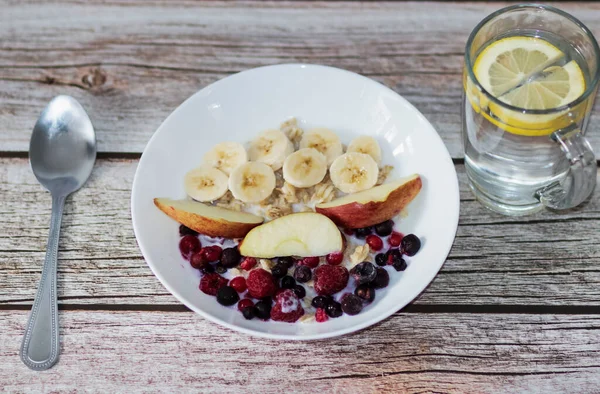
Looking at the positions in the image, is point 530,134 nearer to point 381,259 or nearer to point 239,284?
point 381,259

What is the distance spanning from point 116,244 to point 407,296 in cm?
58

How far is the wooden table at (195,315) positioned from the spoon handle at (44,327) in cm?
2

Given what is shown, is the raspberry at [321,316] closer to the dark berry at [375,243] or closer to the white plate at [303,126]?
the white plate at [303,126]

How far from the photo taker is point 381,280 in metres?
1.11

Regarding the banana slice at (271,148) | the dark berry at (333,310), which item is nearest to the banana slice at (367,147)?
the banana slice at (271,148)

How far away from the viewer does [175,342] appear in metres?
1.11

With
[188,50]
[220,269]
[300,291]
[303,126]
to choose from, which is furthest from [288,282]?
[188,50]

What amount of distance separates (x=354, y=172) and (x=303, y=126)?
0.61 ft

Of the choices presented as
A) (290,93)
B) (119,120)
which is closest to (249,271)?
(290,93)

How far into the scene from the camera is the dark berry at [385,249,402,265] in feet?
3.73

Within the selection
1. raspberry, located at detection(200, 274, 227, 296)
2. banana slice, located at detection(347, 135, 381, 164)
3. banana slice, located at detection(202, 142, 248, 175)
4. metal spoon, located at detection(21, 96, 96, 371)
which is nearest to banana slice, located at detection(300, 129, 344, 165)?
banana slice, located at detection(347, 135, 381, 164)

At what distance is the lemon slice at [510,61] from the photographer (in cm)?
110

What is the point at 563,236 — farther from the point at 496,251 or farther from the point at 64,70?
the point at 64,70

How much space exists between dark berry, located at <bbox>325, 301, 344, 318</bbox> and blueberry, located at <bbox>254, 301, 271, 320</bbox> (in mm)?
102
